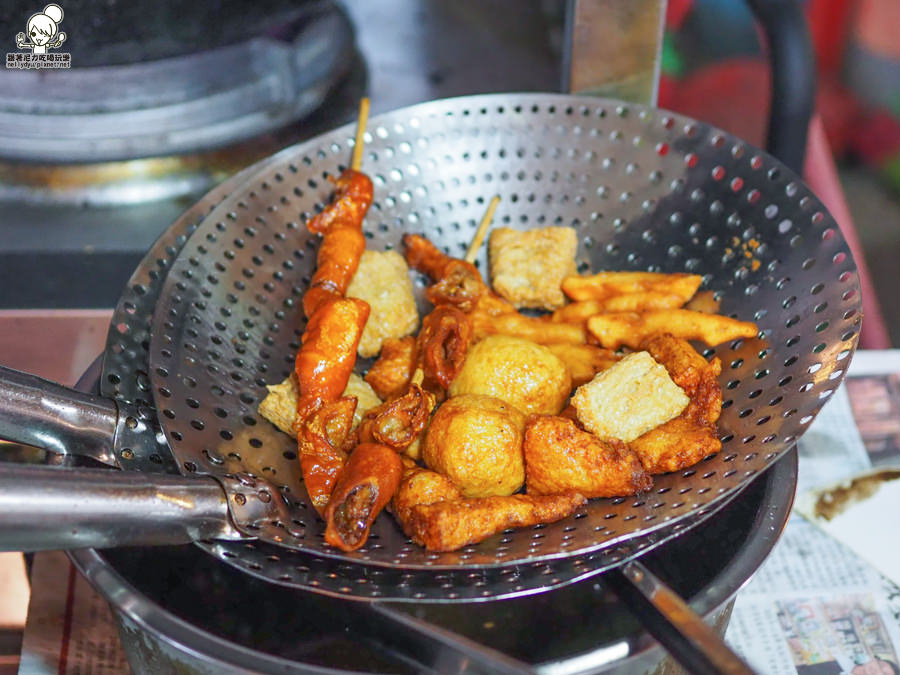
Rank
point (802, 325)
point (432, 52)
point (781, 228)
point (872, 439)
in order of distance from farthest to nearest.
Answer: point (432, 52), point (872, 439), point (781, 228), point (802, 325)

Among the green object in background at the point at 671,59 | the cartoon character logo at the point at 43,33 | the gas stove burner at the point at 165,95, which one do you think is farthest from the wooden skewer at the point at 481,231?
the green object in background at the point at 671,59

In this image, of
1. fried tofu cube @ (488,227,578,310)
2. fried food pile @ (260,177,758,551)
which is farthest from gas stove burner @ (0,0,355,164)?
fried tofu cube @ (488,227,578,310)

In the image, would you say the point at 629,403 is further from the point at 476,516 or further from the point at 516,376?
Answer: the point at 476,516

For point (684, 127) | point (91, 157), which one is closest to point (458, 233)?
point (684, 127)

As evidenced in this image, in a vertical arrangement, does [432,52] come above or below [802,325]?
above

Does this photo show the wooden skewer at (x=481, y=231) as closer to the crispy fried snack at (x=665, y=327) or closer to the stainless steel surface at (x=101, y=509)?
the crispy fried snack at (x=665, y=327)

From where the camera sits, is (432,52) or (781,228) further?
(432,52)

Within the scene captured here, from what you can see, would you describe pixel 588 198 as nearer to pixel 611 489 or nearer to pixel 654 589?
pixel 611 489
